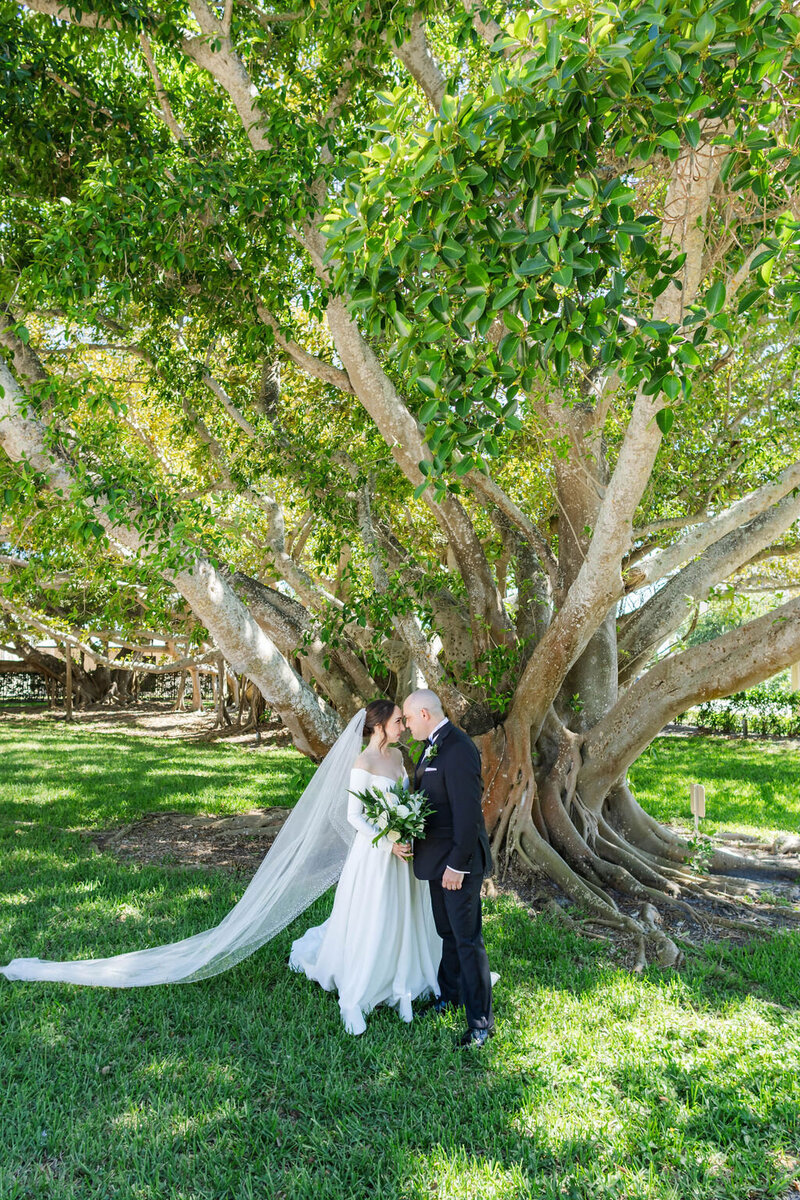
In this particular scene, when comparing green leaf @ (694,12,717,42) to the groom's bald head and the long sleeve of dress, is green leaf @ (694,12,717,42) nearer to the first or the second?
the groom's bald head

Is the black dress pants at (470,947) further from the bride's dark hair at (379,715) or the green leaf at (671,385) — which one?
the green leaf at (671,385)

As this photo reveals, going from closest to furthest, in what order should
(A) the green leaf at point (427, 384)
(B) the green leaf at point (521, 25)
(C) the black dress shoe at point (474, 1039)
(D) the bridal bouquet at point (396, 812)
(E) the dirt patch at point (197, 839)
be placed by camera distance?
(B) the green leaf at point (521, 25), (A) the green leaf at point (427, 384), (C) the black dress shoe at point (474, 1039), (D) the bridal bouquet at point (396, 812), (E) the dirt patch at point (197, 839)

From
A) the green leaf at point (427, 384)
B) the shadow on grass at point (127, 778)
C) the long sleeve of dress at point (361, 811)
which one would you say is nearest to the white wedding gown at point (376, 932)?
the long sleeve of dress at point (361, 811)

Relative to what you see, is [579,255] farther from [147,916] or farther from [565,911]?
[147,916]

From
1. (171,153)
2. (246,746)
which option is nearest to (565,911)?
(171,153)

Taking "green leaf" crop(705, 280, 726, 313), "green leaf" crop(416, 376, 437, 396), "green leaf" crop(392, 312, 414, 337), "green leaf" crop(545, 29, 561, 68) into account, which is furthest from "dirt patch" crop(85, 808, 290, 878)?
"green leaf" crop(545, 29, 561, 68)

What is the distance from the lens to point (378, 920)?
15.2ft

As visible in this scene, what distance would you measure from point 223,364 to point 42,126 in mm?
3993

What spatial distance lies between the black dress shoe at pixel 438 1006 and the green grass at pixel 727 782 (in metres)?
5.80

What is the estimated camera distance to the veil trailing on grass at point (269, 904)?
473 cm

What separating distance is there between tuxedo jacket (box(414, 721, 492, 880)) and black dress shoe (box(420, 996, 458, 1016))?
762mm

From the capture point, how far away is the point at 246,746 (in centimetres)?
1891

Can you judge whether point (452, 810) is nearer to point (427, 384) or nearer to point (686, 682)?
point (427, 384)

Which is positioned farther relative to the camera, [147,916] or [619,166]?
[147,916]
